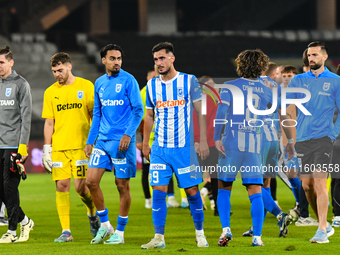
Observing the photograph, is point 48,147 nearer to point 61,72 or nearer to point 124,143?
point 61,72

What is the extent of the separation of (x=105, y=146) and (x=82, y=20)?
2951cm

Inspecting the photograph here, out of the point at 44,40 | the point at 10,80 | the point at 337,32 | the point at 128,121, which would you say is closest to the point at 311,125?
the point at 128,121

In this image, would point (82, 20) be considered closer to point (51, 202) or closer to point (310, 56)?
point (51, 202)

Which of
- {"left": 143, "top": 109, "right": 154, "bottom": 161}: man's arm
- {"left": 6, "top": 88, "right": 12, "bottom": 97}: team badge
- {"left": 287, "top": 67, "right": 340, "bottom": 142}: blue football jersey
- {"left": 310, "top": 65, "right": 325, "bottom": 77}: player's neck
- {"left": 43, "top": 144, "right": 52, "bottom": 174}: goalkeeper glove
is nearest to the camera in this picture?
{"left": 143, "top": 109, "right": 154, "bottom": 161}: man's arm

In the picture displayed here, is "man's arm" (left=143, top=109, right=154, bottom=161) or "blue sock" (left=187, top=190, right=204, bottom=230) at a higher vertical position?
"man's arm" (left=143, top=109, right=154, bottom=161)

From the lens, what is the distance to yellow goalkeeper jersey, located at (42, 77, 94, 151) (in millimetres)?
6133

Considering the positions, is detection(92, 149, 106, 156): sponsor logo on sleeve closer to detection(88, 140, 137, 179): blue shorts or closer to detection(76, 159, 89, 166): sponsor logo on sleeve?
detection(88, 140, 137, 179): blue shorts

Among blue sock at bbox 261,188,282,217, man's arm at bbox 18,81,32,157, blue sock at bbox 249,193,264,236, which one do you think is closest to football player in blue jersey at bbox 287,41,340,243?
blue sock at bbox 261,188,282,217

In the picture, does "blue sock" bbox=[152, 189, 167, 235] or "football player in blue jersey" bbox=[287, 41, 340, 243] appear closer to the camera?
"blue sock" bbox=[152, 189, 167, 235]

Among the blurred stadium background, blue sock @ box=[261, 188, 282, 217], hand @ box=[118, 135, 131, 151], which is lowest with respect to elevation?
blue sock @ box=[261, 188, 282, 217]

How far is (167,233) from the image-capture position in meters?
6.57

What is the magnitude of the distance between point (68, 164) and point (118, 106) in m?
0.93

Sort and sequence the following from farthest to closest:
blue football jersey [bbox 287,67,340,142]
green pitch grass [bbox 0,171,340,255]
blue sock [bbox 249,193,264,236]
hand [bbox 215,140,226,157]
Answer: blue football jersey [bbox 287,67,340,142], hand [bbox 215,140,226,157], blue sock [bbox 249,193,264,236], green pitch grass [bbox 0,171,340,255]

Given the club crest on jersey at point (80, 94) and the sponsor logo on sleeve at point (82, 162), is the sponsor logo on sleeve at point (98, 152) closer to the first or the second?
the sponsor logo on sleeve at point (82, 162)
